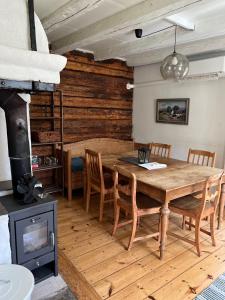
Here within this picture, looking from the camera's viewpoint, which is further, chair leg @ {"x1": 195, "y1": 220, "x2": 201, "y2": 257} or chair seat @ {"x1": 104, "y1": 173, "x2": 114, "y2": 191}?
chair seat @ {"x1": 104, "y1": 173, "x2": 114, "y2": 191}

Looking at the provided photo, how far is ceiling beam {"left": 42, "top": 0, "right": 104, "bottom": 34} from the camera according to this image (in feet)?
6.62

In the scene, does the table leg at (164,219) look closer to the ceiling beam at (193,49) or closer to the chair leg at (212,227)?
the chair leg at (212,227)

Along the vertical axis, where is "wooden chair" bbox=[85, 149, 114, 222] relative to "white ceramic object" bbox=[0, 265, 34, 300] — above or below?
above

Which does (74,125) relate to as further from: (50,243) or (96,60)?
(50,243)

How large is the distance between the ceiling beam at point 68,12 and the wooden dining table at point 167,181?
1.70 metres

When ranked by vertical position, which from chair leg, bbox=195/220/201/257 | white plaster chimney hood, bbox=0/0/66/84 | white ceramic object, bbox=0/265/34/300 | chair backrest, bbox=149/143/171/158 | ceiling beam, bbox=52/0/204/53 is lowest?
chair leg, bbox=195/220/201/257

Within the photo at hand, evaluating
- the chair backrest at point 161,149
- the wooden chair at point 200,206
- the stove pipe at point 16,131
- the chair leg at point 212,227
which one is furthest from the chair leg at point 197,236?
the stove pipe at point 16,131

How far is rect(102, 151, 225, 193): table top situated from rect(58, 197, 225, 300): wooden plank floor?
2.43 feet

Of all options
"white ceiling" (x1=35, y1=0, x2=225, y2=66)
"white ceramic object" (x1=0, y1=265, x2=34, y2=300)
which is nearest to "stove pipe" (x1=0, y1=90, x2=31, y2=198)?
"white ceramic object" (x1=0, y1=265, x2=34, y2=300)

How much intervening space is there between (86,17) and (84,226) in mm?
2487

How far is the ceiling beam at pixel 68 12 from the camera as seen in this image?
6.62ft

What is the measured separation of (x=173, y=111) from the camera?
4.30 metres

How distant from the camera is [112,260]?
7.50 ft

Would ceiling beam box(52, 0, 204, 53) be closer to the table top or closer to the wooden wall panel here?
the wooden wall panel
